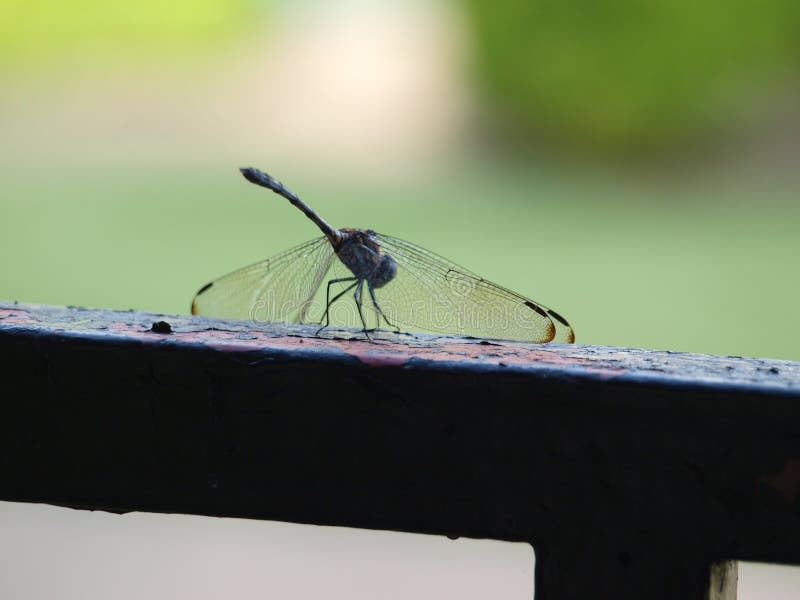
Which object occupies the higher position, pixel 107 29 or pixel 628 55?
pixel 628 55

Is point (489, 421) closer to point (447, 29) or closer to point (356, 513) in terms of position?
point (356, 513)

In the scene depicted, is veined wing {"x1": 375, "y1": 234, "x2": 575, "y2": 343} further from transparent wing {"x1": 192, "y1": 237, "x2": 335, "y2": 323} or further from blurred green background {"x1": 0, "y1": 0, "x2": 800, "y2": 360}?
blurred green background {"x1": 0, "y1": 0, "x2": 800, "y2": 360}

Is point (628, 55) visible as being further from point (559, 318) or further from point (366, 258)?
point (559, 318)

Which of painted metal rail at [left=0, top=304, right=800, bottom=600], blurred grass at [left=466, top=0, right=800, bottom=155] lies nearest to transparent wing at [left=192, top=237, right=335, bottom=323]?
painted metal rail at [left=0, top=304, right=800, bottom=600]

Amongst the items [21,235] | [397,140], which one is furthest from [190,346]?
[397,140]

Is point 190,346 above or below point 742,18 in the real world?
below

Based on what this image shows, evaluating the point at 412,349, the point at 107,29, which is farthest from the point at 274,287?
the point at 107,29

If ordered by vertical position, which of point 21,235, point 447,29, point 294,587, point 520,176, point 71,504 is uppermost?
point 447,29
